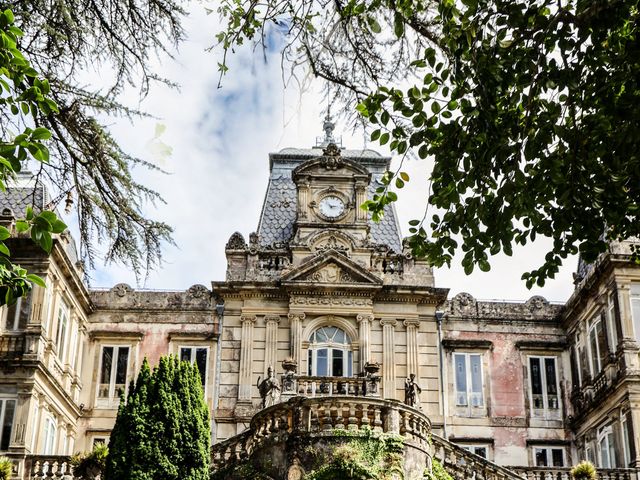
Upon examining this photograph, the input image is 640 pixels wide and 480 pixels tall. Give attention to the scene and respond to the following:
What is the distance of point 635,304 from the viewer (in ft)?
86.5

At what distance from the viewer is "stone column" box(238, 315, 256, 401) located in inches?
1102

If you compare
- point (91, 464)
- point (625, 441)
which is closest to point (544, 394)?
point (625, 441)

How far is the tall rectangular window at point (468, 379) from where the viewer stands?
29375 mm

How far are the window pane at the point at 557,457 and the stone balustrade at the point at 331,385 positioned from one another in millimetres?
9261

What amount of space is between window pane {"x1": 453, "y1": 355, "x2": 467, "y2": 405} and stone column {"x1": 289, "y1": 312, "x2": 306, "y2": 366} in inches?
211

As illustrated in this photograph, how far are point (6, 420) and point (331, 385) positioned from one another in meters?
9.40

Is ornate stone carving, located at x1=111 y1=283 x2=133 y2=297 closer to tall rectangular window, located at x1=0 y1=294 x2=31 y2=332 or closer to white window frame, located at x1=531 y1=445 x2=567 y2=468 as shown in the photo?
tall rectangular window, located at x1=0 y1=294 x2=31 y2=332

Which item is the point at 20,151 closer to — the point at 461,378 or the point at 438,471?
the point at 438,471

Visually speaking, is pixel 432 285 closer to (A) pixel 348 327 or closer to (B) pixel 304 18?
(A) pixel 348 327

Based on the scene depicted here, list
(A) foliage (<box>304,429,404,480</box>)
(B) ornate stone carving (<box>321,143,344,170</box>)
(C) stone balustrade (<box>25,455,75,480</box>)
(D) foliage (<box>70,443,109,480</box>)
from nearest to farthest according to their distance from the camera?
(A) foliage (<box>304,429,404,480</box>)
(D) foliage (<box>70,443,109,480</box>)
(C) stone balustrade (<box>25,455,75,480</box>)
(B) ornate stone carving (<box>321,143,344,170</box>)

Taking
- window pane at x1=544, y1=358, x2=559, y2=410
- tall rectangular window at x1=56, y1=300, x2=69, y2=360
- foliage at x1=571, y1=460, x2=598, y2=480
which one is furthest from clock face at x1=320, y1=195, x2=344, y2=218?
foliage at x1=571, y1=460, x2=598, y2=480

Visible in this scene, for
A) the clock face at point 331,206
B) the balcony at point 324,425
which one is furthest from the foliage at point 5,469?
the clock face at point 331,206

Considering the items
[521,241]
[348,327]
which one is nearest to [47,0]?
[521,241]

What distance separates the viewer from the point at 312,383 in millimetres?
22625
